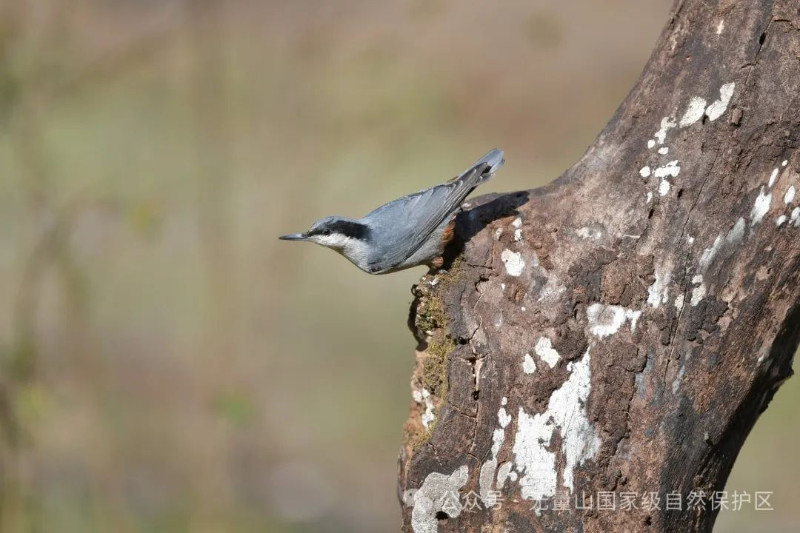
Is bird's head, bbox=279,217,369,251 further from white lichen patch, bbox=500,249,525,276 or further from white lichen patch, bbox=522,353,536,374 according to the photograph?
white lichen patch, bbox=522,353,536,374

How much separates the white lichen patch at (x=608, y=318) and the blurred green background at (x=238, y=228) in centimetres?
167

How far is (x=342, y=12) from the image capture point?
4.36m

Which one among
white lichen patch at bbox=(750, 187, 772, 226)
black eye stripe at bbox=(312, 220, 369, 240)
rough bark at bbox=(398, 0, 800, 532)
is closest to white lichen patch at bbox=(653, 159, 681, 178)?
rough bark at bbox=(398, 0, 800, 532)

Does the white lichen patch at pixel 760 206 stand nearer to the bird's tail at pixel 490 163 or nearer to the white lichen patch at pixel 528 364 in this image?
the white lichen patch at pixel 528 364

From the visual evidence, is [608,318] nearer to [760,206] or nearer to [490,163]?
[760,206]

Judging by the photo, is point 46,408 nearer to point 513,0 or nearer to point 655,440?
point 655,440

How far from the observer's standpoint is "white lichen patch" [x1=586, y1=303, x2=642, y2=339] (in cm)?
246

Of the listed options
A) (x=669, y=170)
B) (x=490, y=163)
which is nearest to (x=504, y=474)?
(x=669, y=170)

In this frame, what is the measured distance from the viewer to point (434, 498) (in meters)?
2.54

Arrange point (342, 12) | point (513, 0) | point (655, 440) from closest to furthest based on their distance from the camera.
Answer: point (655, 440) < point (342, 12) < point (513, 0)

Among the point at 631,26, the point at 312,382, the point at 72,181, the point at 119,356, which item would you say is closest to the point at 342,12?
the point at 312,382

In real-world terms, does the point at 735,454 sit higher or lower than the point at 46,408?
lower

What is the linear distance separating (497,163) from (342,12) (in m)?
1.58

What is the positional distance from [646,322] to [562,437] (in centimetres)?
41
